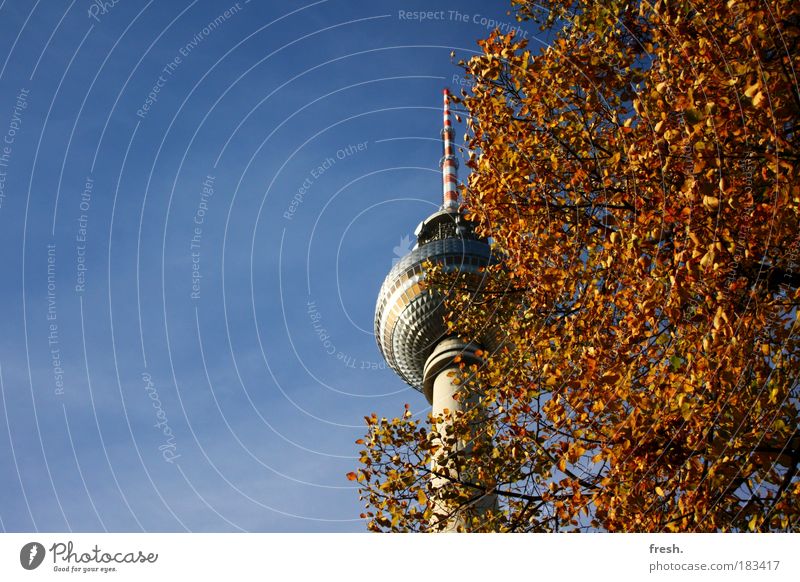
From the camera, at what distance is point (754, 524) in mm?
9258

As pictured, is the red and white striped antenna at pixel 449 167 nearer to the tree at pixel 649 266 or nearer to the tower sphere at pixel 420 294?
the tower sphere at pixel 420 294

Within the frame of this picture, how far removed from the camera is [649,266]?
10.3 m

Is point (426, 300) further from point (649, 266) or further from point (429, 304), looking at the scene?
point (649, 266)

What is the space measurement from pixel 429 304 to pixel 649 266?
53429 mm

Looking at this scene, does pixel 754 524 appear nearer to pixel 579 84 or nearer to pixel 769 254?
pixel 769 254

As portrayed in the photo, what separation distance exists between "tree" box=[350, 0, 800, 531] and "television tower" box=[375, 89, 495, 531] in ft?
143

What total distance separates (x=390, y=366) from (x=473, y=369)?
56004mm

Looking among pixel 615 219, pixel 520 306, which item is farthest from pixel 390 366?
pixel 615 219

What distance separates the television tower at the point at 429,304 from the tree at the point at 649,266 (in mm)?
43683
